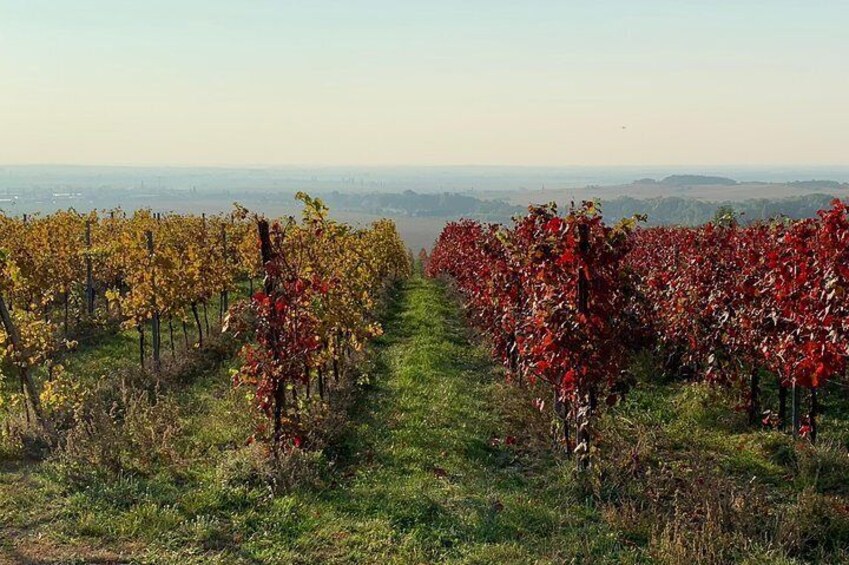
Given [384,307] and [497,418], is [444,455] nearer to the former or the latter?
[497,418]

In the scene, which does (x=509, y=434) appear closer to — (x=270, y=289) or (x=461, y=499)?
(x=461, y=499)

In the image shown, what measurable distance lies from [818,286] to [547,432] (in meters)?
4.02

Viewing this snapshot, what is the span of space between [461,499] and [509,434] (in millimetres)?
2546

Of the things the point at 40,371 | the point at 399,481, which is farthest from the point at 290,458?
the point at 40,371

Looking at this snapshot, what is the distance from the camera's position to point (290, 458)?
7.35 meters

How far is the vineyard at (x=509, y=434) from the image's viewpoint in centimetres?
593

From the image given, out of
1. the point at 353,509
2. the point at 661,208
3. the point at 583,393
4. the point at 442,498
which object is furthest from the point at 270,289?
the point at 661,208

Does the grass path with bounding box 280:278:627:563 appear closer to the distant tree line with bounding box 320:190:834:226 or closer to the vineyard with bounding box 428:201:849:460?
the vineyard with bounding box 428:201:849:460

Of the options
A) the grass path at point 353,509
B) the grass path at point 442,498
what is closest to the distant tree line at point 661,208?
the grass path at point 442,498

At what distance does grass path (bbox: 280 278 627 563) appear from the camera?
5.73 meters

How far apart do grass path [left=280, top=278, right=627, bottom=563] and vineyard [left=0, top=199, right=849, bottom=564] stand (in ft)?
0.11

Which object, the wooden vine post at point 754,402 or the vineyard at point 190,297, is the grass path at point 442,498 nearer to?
the vineyard at point 190,297

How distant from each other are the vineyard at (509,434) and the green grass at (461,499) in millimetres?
31

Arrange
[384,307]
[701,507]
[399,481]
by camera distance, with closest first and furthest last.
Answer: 1. [701,507]
2. [399,481]
3. [384,307]
